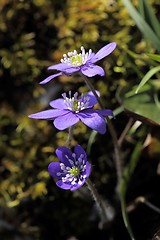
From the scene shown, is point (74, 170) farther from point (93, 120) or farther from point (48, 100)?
point (48, 100)

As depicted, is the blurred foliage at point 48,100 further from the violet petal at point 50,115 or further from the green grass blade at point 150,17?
the violet petal at point 50,115

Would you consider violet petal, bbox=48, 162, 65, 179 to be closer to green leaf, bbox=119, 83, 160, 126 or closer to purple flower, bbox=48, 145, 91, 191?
purple flower, bbox=48, 145, 91, 191

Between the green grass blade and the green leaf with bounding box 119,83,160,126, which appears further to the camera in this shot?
the green grass blade

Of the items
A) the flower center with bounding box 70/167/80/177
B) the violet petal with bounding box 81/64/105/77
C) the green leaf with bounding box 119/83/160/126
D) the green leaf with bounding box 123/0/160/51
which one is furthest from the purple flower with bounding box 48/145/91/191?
the green leaf with bounding box 123/0/160/51

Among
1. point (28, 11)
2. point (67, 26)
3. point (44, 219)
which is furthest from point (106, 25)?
point (44, 219)

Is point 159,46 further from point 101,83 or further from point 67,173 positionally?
point 67,173

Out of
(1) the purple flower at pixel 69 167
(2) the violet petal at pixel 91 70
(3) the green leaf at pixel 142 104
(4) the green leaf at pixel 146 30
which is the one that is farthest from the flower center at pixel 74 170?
(4) the green leaf at pixel 146 30
